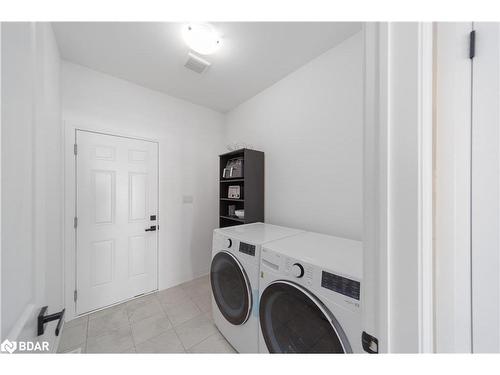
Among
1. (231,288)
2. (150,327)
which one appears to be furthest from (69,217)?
(231,288)

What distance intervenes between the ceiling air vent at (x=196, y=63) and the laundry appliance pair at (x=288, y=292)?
1.65 metres

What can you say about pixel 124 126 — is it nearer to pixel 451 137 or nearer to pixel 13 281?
pixel 13 281

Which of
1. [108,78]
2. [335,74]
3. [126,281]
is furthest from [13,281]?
[108,78]

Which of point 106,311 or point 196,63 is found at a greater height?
point 196,63

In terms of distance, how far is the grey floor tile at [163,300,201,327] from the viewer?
1.79 metres

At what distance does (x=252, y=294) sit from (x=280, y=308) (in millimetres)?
223

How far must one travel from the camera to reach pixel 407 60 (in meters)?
0.42

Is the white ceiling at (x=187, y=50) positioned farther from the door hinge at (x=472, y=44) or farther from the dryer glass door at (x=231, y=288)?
the dryer glass door at (x=231, y=288)

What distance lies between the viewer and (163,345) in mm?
1502

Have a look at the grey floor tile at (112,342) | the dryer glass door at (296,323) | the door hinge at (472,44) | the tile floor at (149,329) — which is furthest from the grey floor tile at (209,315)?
the door hinge at (472,44)

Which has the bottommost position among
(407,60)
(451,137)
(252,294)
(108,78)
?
(252,294)

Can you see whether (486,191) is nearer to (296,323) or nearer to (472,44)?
(472,44)

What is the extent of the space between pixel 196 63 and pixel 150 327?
2.57m
